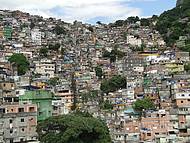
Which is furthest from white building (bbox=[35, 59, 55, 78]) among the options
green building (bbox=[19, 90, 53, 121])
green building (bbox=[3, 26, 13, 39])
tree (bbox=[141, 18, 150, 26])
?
tree (bbox=[141, 18, 150, 26])

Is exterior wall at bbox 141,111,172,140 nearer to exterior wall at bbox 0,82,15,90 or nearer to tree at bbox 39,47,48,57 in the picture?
exterior wall at bbox 0,82,15,90

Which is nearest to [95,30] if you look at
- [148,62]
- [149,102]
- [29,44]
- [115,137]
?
[29,44]

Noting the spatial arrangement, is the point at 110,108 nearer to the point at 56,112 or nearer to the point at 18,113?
the point at 56,112

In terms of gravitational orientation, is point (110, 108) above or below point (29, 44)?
below

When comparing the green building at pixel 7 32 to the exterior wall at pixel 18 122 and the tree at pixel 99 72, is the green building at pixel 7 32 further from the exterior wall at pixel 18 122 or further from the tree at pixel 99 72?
the exterior wall at pixel 18 122

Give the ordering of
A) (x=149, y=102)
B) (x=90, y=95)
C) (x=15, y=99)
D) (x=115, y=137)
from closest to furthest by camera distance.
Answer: (x=115, y=137) → (x=15, y=99) → (x=149, y=102) → (x=90, y=95)

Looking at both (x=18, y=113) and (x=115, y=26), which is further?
(x=115, y=26)

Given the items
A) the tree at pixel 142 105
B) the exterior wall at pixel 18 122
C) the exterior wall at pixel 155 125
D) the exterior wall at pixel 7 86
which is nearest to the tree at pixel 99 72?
the tree at pixel 142 105
